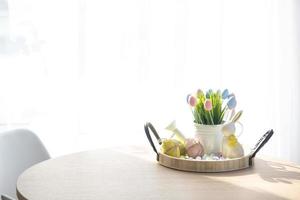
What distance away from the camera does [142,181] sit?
67.0 inches

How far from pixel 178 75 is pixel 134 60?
0.30 metres

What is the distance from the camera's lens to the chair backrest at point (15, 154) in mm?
2076

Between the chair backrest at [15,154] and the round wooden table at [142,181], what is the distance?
249mm

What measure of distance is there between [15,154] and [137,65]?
3.70ft

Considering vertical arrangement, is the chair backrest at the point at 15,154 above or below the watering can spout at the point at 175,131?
below

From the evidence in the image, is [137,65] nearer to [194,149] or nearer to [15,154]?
[15,154]

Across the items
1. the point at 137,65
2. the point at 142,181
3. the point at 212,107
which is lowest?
the point at 142,181

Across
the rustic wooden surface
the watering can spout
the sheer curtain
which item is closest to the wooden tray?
the rustic wooden surface

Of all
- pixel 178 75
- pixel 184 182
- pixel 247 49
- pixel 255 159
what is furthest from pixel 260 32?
pixel 184 182

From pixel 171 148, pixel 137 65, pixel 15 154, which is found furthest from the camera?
pixel 137 65

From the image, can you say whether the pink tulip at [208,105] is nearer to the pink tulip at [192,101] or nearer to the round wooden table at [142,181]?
the pink tulip at [192,101]

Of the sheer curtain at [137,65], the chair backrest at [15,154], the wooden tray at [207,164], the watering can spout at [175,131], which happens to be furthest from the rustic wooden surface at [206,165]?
the sheer curtain at [137,65]

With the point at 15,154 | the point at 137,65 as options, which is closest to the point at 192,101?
the point at 15,154

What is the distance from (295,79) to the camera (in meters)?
3.31
